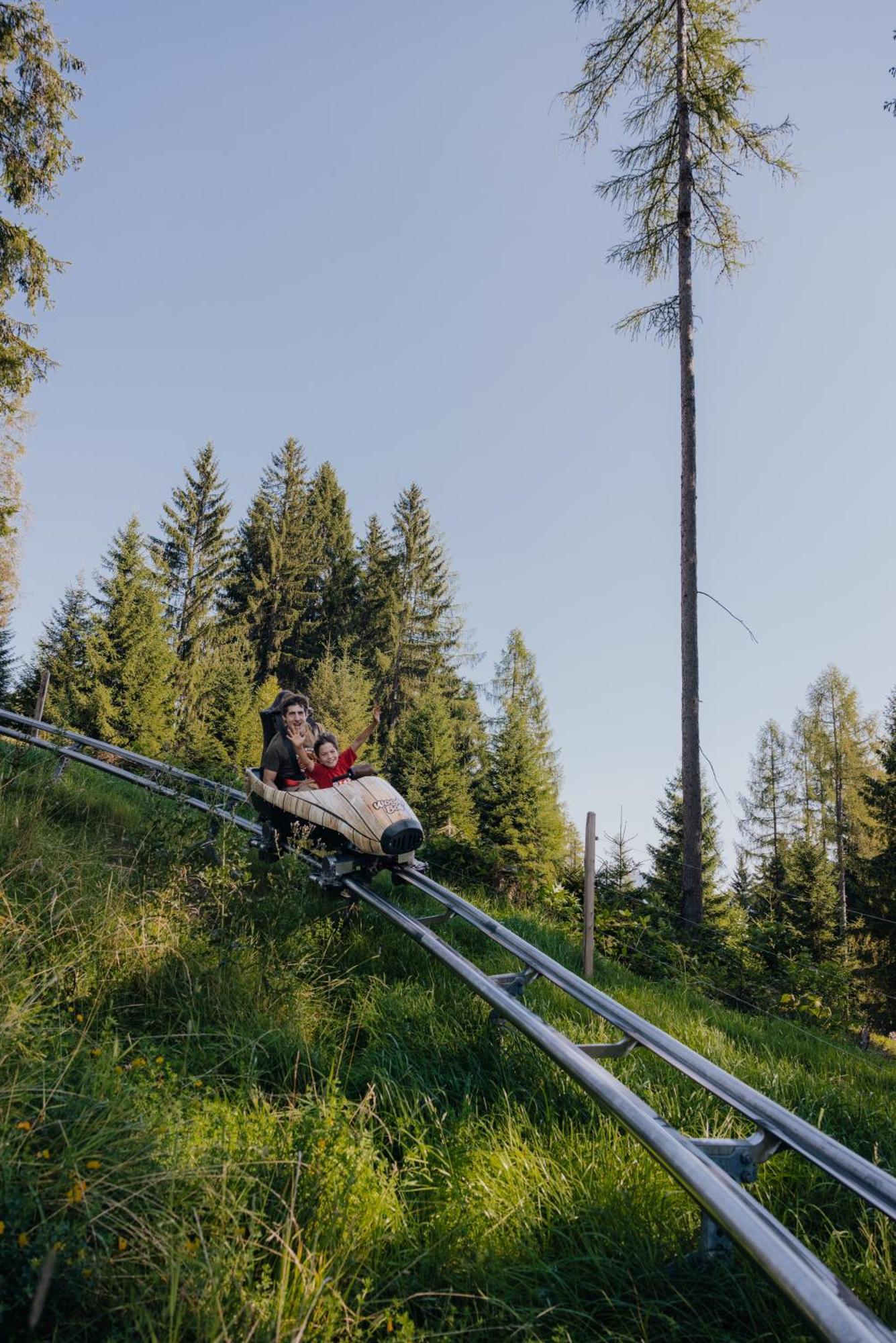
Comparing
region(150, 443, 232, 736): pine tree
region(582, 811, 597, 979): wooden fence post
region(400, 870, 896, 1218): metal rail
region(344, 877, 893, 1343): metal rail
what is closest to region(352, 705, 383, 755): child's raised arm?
region(582, 811, 597, 979): wooden fence post

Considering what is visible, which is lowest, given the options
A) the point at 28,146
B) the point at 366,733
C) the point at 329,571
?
the point at 366,733

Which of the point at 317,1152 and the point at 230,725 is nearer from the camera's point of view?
the point at 317,1152

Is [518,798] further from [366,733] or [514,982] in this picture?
[514,982]

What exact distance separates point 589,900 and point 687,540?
6.10 m

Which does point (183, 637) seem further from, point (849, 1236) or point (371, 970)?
point (849, 1236)

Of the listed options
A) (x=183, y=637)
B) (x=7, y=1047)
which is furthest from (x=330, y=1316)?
(x=183, y=637)

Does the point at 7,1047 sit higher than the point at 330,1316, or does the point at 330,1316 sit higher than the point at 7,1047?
the point at 7,1047

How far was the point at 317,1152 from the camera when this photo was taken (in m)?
2.29

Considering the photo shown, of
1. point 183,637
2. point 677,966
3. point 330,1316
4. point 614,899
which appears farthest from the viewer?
point 183,637

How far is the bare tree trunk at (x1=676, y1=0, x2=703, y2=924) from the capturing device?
9.50m

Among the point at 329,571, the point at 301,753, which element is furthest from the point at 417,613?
the point at 301,753

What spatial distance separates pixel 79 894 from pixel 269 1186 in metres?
2.60

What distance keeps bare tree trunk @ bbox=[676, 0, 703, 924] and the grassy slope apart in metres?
5.03

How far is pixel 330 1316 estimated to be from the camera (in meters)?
1.75
